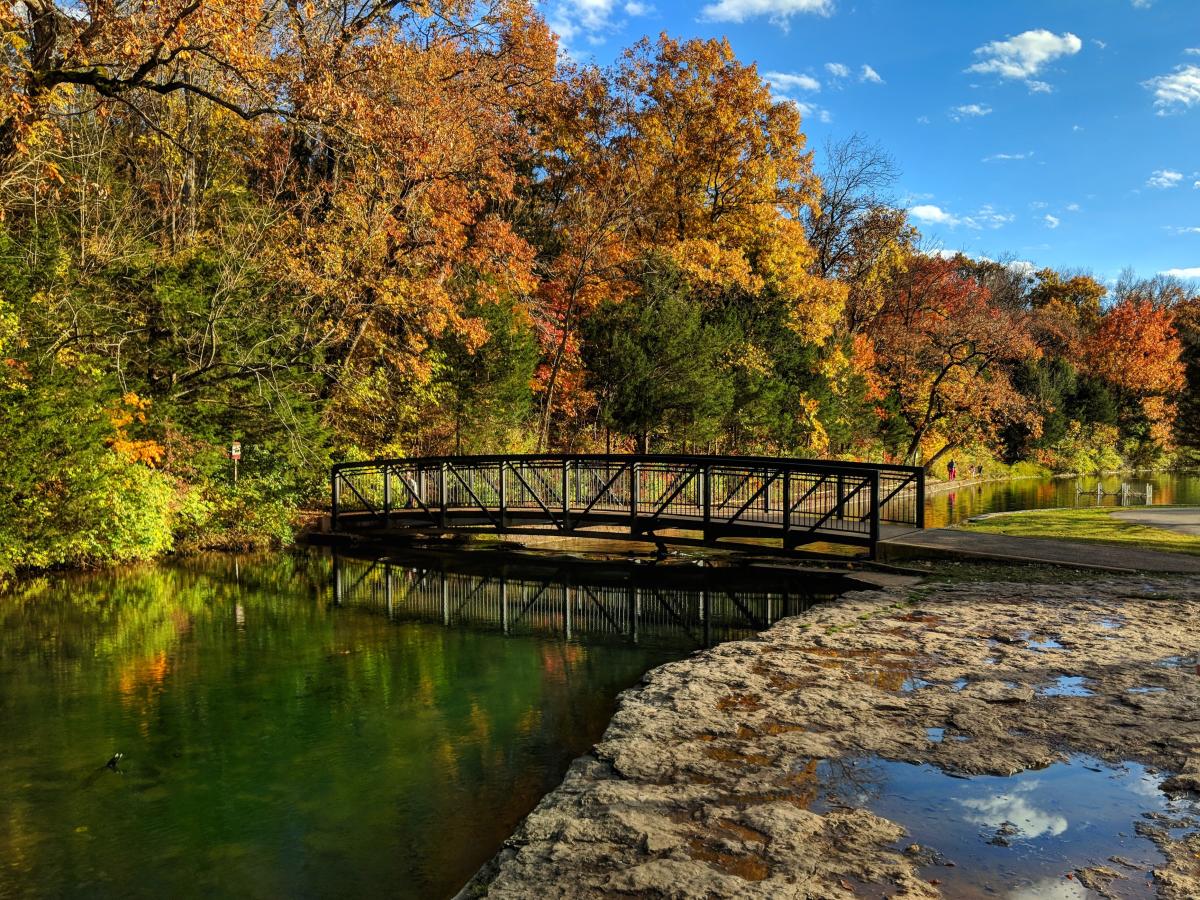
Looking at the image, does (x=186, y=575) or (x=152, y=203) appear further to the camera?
(x=152, y=203)

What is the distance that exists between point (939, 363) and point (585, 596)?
2937 centimetres

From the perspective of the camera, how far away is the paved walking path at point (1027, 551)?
1366cm

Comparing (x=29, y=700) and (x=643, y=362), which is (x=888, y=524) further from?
(x=29, y=700)

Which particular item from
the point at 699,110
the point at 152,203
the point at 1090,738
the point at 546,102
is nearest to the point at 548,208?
the point at 546,102

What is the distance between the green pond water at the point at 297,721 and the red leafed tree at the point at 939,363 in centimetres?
2707

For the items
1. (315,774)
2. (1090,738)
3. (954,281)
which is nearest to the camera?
(1090,738)

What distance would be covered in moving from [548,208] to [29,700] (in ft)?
94.1

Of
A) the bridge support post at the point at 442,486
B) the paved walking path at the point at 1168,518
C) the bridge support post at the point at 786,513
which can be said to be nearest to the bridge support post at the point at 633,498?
the bridge support post at the point at 786,513

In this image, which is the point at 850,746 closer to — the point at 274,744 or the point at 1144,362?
the point at 274,744

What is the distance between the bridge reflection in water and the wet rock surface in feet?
10.1

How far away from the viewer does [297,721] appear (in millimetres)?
8992

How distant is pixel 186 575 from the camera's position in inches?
722

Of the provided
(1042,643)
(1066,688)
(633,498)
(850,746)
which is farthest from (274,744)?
(633,498)

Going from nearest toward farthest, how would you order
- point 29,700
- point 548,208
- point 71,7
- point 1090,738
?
point 1090,738 → point 29,700 → point 71,7 → point 548,208
